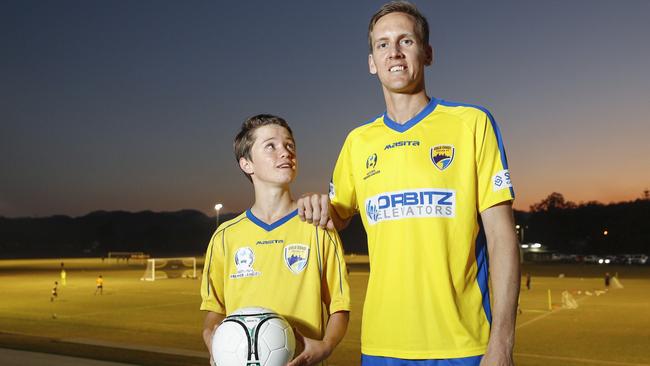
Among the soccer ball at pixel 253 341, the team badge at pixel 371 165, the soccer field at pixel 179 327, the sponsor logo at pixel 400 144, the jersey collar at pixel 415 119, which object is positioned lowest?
the soccer field at pixel 179 327

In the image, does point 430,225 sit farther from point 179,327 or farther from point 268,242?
point 179,327

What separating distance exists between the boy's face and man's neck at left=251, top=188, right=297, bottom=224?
0.08 meters

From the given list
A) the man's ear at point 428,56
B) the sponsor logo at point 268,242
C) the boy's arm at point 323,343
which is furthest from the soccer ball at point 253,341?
the man's ear at point 428,56

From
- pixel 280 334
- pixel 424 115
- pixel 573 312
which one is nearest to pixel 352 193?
pixel 424 115

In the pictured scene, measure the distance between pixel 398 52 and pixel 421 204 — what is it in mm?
758

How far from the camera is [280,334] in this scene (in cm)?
301

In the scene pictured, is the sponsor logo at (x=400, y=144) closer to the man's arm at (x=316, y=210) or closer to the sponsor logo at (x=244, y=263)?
the man's arm at (x=316, y=210)

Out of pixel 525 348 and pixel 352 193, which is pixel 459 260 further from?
pixel 525 348

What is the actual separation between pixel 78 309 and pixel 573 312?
58.2ft

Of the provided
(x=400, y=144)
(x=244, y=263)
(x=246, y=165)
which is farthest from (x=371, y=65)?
(x=244, y=263)

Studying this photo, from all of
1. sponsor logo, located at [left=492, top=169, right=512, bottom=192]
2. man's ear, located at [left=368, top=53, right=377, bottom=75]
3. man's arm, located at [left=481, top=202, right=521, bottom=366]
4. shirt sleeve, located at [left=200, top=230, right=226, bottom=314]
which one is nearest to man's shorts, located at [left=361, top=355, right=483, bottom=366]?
man's arm, located at [left=481, top=202, right=521, bottom=366]

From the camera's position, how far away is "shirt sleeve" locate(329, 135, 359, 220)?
3.40m

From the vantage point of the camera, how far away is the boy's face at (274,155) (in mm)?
3693

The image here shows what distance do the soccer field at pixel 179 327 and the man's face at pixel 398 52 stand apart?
8.97 meters
